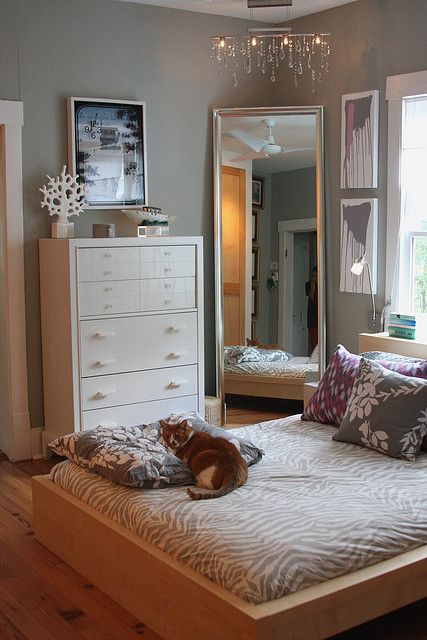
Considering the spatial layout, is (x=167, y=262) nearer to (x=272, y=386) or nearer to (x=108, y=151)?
(x=108, y=151)

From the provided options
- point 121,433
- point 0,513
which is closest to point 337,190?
point 121,433

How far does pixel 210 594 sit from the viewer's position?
260 centimetres

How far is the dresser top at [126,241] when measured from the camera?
184 inches

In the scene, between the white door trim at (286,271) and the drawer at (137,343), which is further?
the white door trim at (286,271)

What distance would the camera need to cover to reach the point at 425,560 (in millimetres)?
2863

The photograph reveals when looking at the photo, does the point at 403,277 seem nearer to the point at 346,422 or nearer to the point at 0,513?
the point at 346,422

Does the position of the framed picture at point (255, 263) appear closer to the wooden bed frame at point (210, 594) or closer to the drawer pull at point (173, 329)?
the drawer pull at point (173, 329)

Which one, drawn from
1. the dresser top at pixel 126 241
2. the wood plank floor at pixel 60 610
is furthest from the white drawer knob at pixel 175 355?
the wood plank floor at pixel 60 610

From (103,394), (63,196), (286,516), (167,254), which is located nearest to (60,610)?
(286,516)

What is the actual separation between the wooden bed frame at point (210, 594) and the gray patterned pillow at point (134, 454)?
0.18m

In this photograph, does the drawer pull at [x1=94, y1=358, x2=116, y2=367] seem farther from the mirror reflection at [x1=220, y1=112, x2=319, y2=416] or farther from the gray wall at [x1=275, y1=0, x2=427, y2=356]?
the gray wall at [x1=275, y1=0, x2=427, y2=356]

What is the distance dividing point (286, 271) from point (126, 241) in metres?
1.23

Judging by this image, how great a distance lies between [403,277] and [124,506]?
8.36ft

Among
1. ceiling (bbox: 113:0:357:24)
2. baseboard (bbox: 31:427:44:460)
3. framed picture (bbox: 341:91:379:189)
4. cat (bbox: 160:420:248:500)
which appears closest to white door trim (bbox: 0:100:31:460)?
baseboard (bbox: 31:427:44:460)
